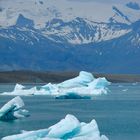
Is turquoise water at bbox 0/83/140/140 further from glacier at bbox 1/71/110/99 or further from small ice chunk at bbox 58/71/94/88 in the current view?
small ice chunk at bbox 58/71/94/88

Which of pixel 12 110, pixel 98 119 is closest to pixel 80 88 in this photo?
pixel 98 119

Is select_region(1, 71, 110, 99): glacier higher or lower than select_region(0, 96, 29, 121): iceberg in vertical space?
higher

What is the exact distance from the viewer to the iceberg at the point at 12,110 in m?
35.0

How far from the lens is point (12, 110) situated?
3659 cm

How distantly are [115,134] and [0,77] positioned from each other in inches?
4233

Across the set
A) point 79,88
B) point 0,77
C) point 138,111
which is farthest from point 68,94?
point 0,77

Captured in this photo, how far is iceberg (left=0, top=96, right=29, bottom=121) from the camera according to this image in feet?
115

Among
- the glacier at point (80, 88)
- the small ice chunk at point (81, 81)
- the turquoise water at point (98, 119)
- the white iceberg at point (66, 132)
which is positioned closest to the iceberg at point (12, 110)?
the turquoise water at point (98, 119)

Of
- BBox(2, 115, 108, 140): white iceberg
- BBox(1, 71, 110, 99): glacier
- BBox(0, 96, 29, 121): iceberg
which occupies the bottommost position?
BBox(2, 115, 108, 140): white iceberg

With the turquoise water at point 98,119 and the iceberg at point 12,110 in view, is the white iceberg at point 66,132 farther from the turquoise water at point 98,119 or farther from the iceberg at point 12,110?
the iceberg at point 12,110

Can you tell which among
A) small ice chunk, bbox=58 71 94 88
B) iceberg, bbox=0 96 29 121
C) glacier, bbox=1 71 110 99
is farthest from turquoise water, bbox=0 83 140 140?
small ice chunk, bbox=58 71 94 88

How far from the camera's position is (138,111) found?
4478 cm

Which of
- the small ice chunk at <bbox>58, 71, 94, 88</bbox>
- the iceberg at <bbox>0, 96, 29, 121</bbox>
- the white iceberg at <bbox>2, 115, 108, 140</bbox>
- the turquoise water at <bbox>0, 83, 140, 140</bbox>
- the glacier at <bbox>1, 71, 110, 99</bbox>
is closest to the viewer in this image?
the white iceberg at <bbox>2, 115, 108, 140</bbox>

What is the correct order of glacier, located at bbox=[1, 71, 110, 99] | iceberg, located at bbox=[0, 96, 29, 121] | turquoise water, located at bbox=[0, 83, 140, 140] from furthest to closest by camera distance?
glacier, located at bbox=[1, 71, 110, 99]
iceberg, located at bbox=[0, 96, 29, 121]
turquoise water, located at bbox=[0, 83, 140, 140]
